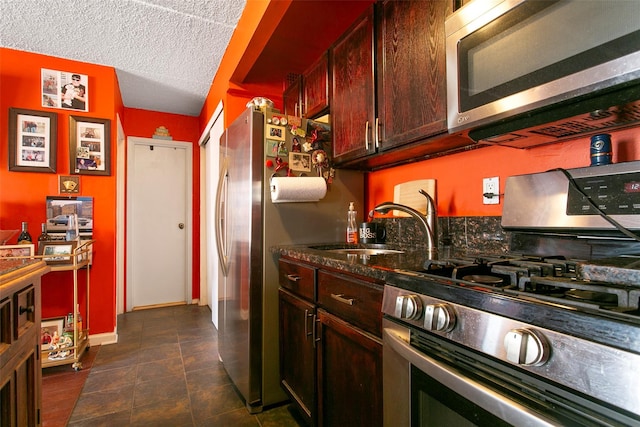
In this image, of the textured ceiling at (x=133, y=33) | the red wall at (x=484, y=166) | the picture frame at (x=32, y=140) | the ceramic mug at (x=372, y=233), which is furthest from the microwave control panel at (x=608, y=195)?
Result: the picture frame at (x=32, y=140)

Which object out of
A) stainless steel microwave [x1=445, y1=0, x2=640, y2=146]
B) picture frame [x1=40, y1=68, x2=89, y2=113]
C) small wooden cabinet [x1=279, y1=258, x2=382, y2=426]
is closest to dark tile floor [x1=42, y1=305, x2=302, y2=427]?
small wooden cabinet [x1=279, y1=258, x2=382, y2=426]

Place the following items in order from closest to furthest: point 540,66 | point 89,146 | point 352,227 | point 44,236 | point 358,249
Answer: point 540,66
point 358,249
point 352,227
point 44,236
point 89,146

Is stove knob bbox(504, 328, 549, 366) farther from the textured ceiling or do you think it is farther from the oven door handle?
the textured ceiling

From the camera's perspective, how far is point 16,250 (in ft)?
7.30

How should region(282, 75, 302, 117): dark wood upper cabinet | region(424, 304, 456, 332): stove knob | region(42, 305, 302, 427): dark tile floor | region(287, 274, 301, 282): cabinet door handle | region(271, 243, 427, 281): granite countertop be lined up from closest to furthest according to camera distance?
region(424, 304, 456, 332): stove knob < region(271, 243, 427, 281): granite countertop < region(287, 274, 301, 282): cabinet door handle < region(42, 305, 302, 427): dark tile floor < region(282, 75, 302, 117): dark wood upper cabinet

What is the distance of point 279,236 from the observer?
1783 millimetres

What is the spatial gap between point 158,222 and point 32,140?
1.59 m

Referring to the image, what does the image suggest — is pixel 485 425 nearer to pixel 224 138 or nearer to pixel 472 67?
pixel 472 67

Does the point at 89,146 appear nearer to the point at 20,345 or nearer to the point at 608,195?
the point at 20,345

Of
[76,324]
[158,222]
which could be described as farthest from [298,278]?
[158,222]

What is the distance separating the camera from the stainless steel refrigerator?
1722mm

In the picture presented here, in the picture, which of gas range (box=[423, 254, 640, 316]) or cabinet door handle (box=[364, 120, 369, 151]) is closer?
gas range (box=[423, 254, 640, 316])

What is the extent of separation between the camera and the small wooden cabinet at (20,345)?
884 mm

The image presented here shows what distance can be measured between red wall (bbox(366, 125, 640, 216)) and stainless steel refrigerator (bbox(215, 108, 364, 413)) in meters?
0.50
